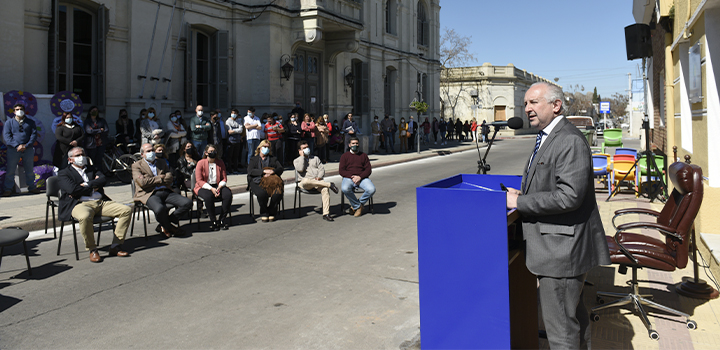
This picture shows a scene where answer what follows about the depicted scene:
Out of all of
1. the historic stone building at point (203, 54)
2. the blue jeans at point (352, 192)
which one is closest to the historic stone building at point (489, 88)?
the historic stone building at point (203, 54)

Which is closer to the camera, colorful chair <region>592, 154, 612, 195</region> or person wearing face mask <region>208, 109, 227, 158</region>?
colorful chair <region>592, 154, 612, 195</region>

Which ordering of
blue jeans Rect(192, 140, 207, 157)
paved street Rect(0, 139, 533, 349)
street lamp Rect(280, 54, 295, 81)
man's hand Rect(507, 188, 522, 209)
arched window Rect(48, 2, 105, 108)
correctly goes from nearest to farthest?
man's hand Rect(507, 188, 522, 209) < paved street Rect(0, 139, 533, 349) < arched window Rect(48, 2, 105, 108) < blue jeans Rect(192, 140, 207, 157) < street lamp Rect(280, 54, 295, 81)

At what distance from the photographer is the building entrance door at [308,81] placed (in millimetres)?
22875

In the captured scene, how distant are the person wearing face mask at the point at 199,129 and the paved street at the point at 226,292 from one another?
6.68 m

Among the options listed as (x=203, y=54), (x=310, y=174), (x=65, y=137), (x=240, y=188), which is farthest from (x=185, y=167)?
(x=203, y=54)

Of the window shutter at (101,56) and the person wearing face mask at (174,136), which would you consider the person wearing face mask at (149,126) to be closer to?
the person wearing face mask at (174,136)

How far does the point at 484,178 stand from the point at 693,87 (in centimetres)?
553

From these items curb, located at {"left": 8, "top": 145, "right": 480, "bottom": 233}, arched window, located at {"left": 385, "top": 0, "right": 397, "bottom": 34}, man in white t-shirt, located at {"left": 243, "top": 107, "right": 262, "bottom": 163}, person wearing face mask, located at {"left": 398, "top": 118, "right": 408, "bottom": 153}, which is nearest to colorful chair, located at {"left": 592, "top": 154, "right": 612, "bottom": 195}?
curb, located at {"left": 8, "top": 145, "right": 480, "bottom": 233}

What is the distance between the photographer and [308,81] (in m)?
23.5

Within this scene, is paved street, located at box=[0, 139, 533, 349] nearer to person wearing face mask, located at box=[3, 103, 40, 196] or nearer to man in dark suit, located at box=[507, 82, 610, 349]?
man in dark suit, located at box=[507, 82, 610, 349]

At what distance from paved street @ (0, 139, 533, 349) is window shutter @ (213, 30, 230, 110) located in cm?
1091

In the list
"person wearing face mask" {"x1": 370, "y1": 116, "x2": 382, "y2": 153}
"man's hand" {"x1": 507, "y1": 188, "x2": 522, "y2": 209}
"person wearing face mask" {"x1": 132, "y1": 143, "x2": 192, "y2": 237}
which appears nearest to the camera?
"man's hand" {"x1": 507, "y1": 188, "x2": 522, "y2": 209}

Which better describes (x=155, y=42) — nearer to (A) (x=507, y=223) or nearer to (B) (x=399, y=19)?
(A) (x=507, y=223)

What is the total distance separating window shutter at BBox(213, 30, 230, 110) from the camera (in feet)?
62.6
